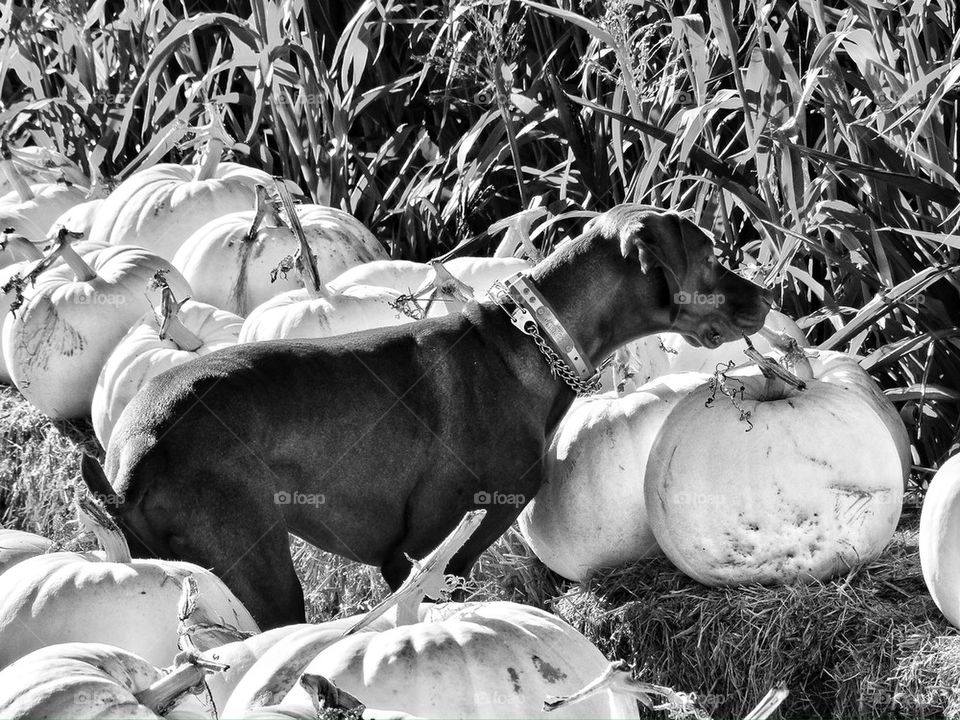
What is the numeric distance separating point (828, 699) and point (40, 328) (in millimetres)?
3051

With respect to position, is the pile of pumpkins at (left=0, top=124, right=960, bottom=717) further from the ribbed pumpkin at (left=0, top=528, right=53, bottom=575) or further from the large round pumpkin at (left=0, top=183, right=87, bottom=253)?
the large round pumpkin at (left=0, top=183, right=87, bottom=253)

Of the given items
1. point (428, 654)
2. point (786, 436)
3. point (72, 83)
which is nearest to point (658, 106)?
point (786, 436)

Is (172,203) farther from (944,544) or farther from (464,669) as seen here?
(464,669)

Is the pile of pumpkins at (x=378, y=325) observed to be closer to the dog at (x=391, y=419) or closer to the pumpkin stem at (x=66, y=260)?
the pumpkin stem at (x=66, y=260)

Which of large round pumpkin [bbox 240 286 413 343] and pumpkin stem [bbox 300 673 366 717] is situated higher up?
pumpkin stem [bbox 300 673 366 717]

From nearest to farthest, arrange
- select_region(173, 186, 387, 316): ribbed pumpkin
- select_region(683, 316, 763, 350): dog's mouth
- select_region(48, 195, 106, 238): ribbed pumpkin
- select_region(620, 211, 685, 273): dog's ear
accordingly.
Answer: select_region(620, 211, 685, 273): dog's ear
select_region(683, 316, 763, 350): dog's mouth
select_region(173, 186, 387, 316): ribbed pumpkin
select_region(48, 195, 106, 238): ribbed pumpkin

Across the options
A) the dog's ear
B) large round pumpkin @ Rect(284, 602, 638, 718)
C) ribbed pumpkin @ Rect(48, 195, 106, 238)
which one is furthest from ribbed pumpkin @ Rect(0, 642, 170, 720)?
ribbed pumpkin @ Rect(48, 195, 106, 238)

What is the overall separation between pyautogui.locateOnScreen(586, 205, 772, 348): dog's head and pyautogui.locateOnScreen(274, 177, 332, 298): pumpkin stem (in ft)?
3.53

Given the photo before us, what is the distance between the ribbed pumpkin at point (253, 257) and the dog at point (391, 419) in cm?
151

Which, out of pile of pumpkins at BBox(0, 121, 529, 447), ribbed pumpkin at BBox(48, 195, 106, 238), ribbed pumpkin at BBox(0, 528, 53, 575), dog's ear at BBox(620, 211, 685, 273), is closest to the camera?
ribbed pumpkin at BBox(0, 528, 53, 575)

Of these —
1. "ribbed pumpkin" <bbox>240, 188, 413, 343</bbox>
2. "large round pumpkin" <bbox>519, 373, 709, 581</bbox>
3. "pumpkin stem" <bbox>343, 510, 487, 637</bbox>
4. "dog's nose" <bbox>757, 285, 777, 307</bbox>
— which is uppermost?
"pumpkin stem" <bbox>343, 510, 487, 637</bbox>

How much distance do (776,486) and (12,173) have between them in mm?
4416

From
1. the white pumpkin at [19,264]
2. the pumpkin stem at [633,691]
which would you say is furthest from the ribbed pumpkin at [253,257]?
the pumpkin stem at [633,691]

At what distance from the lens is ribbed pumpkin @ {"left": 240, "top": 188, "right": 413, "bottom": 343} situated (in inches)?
163
